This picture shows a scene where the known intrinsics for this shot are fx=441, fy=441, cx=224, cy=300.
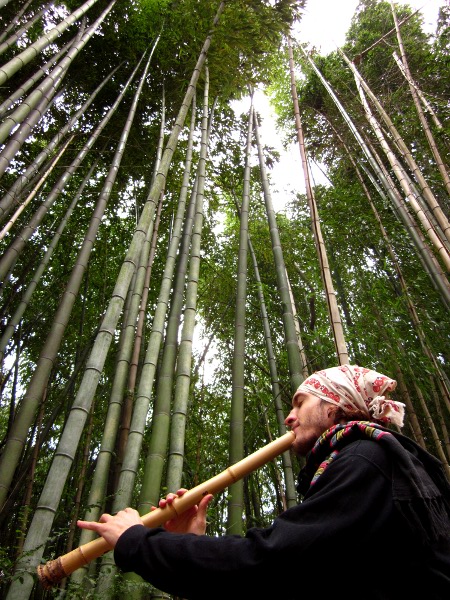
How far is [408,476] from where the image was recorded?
31.9 inches

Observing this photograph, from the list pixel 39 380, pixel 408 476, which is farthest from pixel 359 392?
pixel 39 380

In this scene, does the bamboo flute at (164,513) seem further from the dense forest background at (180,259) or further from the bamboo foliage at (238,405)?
the bamboo foliage at (238,405)

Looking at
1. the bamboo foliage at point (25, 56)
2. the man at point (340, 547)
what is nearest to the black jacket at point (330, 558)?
the man at point (340, 547)

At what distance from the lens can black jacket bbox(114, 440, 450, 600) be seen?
2.56 ft

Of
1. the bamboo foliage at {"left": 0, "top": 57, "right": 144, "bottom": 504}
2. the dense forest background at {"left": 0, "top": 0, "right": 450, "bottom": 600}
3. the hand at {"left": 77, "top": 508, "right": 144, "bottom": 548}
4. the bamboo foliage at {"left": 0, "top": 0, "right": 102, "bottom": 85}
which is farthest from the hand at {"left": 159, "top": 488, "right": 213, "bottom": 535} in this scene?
the bamboo foliage at {"left": 0, "top": 0, "right": 102, "bottom": 85}

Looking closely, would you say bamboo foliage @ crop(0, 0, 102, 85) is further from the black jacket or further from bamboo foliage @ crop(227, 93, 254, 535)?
the black jacket

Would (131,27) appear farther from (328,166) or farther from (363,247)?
(328,166)

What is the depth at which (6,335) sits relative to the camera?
10.6 ft

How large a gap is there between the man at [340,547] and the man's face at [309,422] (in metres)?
0.25

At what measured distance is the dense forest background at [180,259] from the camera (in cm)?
254

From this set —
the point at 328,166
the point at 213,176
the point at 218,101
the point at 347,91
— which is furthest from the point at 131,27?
the point at 328,166

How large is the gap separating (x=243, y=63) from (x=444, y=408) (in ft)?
14.2

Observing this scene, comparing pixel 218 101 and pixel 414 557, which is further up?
pixel 218 101

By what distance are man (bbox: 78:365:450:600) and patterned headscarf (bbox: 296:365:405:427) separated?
0.73 feet
